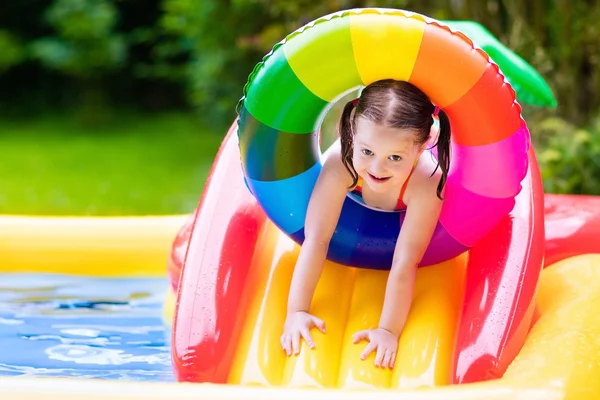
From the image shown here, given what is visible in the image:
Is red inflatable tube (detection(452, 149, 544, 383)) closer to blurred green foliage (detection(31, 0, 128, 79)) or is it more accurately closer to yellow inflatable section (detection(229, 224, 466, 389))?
yellow inflatable section (detection(229, 224, 466, 389))

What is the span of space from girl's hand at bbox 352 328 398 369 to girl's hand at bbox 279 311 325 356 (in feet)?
0.34

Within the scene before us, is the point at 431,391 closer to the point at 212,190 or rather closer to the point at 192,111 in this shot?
the point at 212,190

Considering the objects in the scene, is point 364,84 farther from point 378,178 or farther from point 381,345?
point 381,345

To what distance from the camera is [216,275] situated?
7.72 feet

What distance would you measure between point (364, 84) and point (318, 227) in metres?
0.37

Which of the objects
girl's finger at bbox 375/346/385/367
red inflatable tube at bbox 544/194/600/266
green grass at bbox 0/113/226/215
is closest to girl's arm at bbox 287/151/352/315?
girl's finger at bbox 375/346/385/367

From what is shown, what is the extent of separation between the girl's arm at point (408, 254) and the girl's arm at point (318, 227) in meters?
0.17

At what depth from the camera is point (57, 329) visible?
2.91 meters

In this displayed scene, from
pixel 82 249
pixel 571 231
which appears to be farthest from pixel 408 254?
pixel 82 249

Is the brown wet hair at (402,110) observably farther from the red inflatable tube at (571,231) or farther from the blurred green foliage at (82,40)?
the blurred green foliage at (82,40)

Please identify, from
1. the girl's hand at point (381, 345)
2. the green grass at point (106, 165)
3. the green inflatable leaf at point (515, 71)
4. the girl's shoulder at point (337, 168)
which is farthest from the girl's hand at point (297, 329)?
the green grass at point (106, 165)

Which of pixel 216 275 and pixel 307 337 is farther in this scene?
pixel 216 275

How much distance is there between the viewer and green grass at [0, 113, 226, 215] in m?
5.79

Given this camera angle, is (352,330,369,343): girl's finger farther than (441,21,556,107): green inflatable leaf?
No
